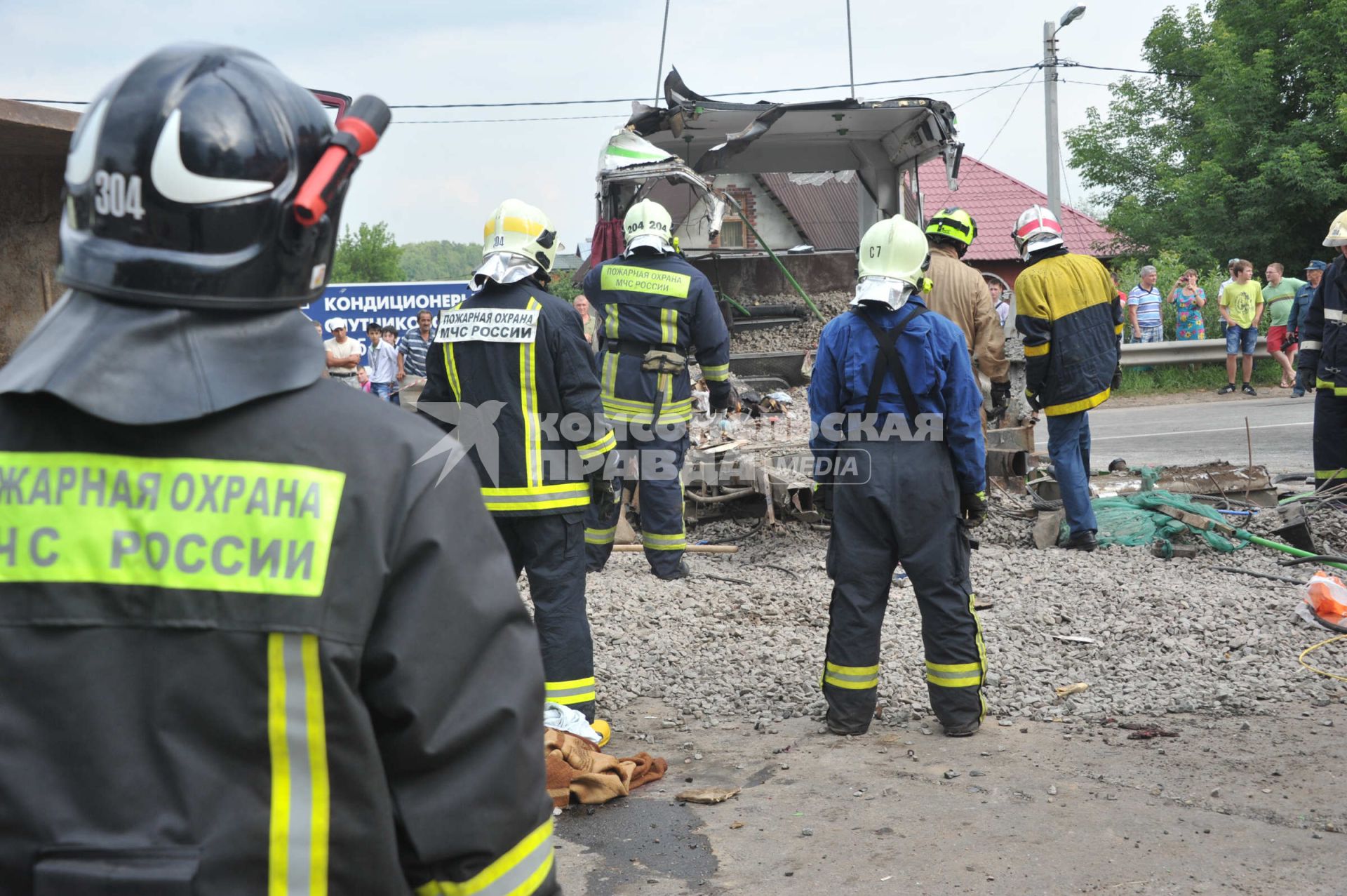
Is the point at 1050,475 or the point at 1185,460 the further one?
the point at 1185,460

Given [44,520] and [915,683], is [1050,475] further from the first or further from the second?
[44,520]

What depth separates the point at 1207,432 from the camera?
12086 mm

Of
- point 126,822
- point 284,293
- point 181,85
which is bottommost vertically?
point 126,822

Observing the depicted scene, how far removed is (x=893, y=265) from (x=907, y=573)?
3.84ft

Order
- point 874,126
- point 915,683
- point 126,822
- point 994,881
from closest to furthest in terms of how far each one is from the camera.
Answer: point 126,822 < point 994,881 < point 915,683 < point 874,126

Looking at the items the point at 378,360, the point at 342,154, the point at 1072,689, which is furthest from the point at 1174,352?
the point at 342,154

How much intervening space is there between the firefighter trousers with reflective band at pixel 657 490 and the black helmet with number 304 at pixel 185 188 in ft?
17.8

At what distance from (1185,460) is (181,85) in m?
10.3

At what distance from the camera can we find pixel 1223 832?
3.44 meters

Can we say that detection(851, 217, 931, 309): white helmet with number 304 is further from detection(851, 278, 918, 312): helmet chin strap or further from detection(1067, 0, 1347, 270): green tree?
detection(1067, 0, 1347, 270): green tree

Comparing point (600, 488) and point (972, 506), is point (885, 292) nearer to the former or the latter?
point (972, 506)

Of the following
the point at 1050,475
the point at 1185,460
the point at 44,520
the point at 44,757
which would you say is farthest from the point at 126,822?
the point at 1185,460

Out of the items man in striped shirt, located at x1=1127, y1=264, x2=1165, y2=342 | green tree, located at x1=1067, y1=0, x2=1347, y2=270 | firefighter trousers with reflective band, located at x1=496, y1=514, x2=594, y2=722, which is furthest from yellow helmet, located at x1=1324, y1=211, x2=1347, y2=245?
green tree, located at x1=1067, y1=0, x2=1347, y2=270

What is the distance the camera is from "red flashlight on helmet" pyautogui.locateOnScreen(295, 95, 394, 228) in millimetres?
1320
